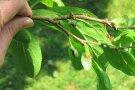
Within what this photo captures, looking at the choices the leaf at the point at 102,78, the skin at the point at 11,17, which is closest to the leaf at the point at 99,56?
the leaf at the point at 102,78

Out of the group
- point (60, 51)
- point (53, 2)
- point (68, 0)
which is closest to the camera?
point (53, 2)

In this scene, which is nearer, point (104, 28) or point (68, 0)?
point (104, 28)

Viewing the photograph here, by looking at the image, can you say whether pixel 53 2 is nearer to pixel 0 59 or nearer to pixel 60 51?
pixel 0 59

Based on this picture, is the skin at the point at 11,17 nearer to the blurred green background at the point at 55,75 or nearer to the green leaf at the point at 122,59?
the green leaf at the point at 122,59

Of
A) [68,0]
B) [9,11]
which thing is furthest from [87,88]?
[9,11]

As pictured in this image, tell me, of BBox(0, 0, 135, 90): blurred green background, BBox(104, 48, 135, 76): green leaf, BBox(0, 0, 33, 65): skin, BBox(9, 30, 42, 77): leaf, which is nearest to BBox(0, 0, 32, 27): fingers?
BBox(0, 0, 33, 65): skin

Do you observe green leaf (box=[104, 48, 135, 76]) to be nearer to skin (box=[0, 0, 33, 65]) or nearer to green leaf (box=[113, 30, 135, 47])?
green leaf (box=[113, 30, 135, 47])

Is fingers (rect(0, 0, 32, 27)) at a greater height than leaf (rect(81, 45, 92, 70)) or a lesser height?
greater
